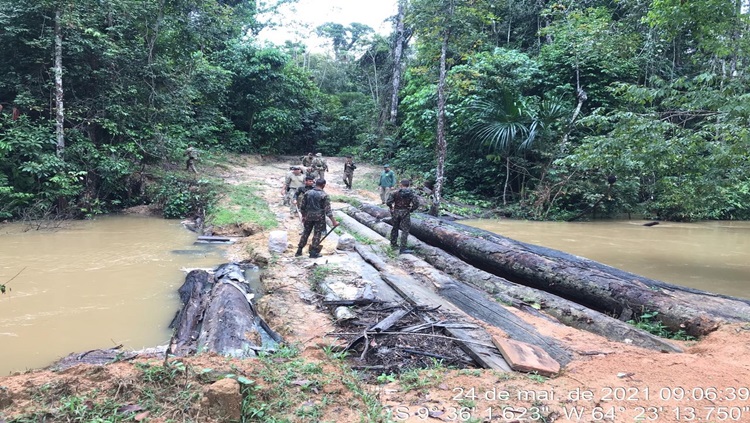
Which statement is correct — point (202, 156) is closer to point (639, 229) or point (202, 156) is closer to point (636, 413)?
point (639, 229)

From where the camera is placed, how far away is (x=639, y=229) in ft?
47.4

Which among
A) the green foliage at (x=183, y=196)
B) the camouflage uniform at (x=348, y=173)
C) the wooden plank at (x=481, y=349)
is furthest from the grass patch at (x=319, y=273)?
the camouflage uniform at (x=348, y=173)

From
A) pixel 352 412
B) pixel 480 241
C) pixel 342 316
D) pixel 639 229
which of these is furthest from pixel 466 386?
pixel 639 229

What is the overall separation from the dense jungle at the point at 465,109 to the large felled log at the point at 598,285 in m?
2.69

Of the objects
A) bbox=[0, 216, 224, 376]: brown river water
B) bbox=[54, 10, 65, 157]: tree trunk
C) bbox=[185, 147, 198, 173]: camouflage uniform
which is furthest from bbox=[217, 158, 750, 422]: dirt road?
bbox=[185, 147, 198, 173]: camouflage uniform

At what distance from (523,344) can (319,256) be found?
488 centimetres

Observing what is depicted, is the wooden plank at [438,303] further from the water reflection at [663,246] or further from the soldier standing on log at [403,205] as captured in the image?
the water reflection at [663,246]

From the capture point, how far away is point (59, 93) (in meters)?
13.1

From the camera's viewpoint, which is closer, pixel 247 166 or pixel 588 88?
pixel 588 88

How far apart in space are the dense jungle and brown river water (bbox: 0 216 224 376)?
127 inches

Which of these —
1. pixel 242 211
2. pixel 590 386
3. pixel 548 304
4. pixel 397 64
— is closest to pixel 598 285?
pixel 548 304

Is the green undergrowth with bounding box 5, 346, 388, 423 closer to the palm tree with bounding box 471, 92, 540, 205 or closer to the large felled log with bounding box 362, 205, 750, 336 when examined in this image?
the large felled log with bounding box 362, 205, 750, 336

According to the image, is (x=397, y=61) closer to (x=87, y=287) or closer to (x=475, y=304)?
(x=87, y=287)

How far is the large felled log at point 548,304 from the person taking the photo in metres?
4.78
